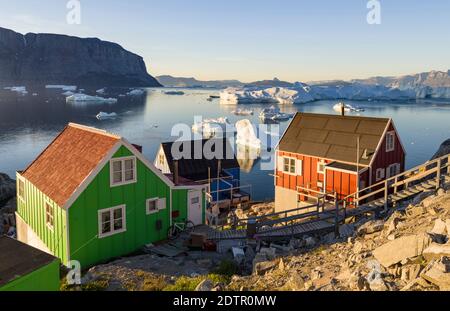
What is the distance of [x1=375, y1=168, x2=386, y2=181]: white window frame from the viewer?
2638cm

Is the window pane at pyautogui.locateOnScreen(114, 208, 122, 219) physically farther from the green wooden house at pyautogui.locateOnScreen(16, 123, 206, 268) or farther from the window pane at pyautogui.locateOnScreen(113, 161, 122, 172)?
the window pane at pyautogui.locateOnScreen(113, 161, 122, 172)

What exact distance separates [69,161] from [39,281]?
8710mm

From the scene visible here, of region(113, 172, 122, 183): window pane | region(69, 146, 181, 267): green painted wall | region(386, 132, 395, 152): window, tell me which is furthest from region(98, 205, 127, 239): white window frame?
region(386, 132, 395, 152): window

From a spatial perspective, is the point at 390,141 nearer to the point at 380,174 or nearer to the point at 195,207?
the point at 380,174

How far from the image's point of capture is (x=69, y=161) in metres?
19.8

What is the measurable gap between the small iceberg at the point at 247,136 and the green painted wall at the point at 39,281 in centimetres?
6365

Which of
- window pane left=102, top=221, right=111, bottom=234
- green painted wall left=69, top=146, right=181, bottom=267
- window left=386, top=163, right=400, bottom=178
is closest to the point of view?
green painted wall left=69, top=146, right=181, bottom=267

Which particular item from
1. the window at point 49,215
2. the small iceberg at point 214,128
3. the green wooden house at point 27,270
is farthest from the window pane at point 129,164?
the small iceberg at point 214,128

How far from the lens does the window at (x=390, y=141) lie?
88.0 feet

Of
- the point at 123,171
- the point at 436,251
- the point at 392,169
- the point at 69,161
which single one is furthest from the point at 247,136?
the point at 436,251

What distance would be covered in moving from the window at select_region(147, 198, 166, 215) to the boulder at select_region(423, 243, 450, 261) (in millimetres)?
12134

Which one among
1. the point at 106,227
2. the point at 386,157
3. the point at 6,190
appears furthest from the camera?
the point at 6,190

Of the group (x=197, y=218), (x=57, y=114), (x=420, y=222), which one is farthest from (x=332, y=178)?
(x=57, y=114)

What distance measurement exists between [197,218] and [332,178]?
9.08 meters
